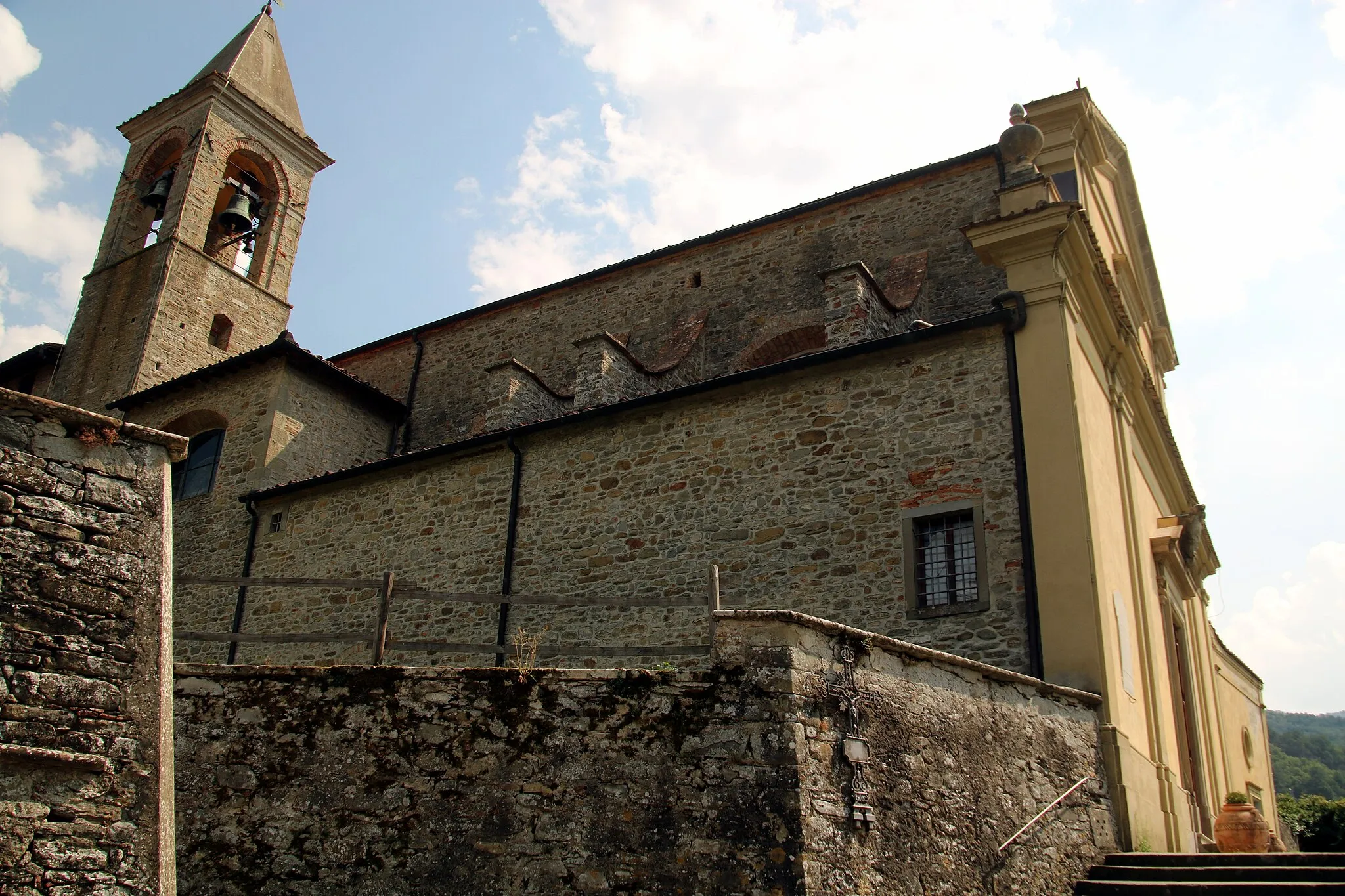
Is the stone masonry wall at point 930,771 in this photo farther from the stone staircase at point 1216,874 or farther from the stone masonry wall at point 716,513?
the stone masonry wall at point 716,513

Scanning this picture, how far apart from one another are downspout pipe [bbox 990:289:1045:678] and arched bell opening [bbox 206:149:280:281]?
18.2m

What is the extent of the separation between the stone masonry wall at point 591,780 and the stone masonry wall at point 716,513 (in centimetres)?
294

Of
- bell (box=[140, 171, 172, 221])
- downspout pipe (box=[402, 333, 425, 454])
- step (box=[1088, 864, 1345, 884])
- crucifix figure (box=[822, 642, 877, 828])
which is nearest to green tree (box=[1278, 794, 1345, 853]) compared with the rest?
step (box=[1088, 864, 1345, 884])

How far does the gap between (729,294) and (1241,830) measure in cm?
1015

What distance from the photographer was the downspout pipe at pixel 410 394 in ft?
63.2

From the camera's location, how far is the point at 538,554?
41.3ft

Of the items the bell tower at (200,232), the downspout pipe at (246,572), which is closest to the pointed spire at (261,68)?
the bell tower at (200,232)

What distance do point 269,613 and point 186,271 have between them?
34.8 feet

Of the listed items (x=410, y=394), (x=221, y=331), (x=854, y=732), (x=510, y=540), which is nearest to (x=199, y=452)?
(x=410, y=394)

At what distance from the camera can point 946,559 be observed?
10.0 meters

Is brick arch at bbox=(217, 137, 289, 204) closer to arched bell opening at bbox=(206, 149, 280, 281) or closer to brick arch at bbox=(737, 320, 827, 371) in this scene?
arched bell opening at bbox=(206, 149, 280, 281)

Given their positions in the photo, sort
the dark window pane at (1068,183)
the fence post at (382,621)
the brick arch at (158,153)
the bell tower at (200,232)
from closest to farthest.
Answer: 1. the fence post at (382,621)
2. the dark window pane at (1068,183)
3. the bell tower at (200,232)
4. the brick arch at (158,153)

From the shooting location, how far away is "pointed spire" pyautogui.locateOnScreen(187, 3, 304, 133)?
81.4ft

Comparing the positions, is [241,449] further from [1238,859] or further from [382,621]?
[1238,859]
